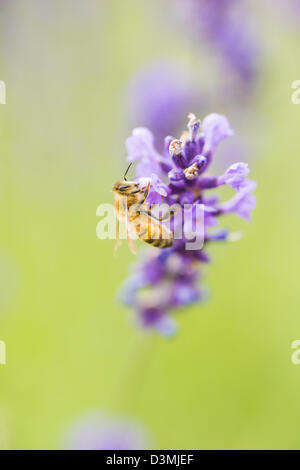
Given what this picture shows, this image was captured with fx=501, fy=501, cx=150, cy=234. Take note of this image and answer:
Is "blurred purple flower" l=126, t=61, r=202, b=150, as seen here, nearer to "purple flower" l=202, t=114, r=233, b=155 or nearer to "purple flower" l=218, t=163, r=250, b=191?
"purple flower" l=202, t=114, r=233, b=155

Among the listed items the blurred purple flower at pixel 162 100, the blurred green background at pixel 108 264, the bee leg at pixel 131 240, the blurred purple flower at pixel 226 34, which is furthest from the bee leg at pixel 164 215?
the blurred purple flower at pixel 226 34

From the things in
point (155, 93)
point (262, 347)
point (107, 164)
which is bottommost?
point (262, 347)

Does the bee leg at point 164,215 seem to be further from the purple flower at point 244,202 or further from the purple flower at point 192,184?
the purple flower at point 244,202

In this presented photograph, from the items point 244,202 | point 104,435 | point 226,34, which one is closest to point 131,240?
point 244,202

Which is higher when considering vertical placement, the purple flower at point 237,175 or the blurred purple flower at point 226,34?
the blurred purple flower at point 226,34

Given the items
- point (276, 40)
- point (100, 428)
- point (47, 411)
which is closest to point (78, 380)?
point (47, 411)

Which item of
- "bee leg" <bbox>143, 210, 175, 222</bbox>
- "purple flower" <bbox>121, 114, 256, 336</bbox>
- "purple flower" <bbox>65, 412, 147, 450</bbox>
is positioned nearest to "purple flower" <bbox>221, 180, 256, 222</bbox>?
"purple flower" <bbox>121, 114, 256, 336</bbox>

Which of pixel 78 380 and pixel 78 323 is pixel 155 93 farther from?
pixel 78 380
